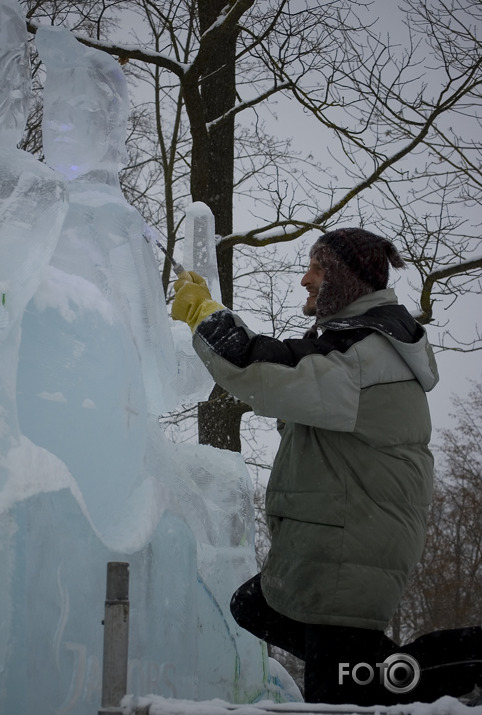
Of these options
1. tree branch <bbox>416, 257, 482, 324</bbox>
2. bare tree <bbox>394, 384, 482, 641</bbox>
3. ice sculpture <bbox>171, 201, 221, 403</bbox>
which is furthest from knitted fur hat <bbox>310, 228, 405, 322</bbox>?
bare tree <bbox>394, 384, 482, 641</bbox>

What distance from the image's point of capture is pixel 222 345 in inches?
90.0

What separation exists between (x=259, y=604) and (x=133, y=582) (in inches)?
18.0

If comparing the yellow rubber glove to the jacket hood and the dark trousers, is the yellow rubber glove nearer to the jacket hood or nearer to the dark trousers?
the jacket hood

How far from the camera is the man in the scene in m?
2.16

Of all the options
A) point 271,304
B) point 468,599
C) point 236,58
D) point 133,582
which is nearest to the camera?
point 133,582

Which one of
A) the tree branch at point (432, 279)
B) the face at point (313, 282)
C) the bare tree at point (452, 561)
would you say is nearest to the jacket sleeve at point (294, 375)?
the face at point (313, 282)

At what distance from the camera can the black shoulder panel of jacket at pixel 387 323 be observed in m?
2.29

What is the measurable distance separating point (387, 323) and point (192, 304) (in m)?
0.58

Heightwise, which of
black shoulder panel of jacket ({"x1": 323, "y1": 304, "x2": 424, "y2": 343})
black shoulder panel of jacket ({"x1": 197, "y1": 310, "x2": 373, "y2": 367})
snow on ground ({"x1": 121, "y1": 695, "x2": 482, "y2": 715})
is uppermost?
black shoulder panel of jacket ({"x1": 323, "y1": 304, "x2": 424, "y2": 343})

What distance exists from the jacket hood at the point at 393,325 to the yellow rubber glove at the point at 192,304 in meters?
0.34

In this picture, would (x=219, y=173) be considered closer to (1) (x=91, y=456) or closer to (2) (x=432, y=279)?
(2) (x=432, y=279)

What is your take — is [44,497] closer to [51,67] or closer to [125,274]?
[125,274]

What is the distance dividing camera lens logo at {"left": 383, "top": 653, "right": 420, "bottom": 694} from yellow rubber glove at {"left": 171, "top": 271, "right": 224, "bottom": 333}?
105cm

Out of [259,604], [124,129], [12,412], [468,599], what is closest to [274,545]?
[259,604]
